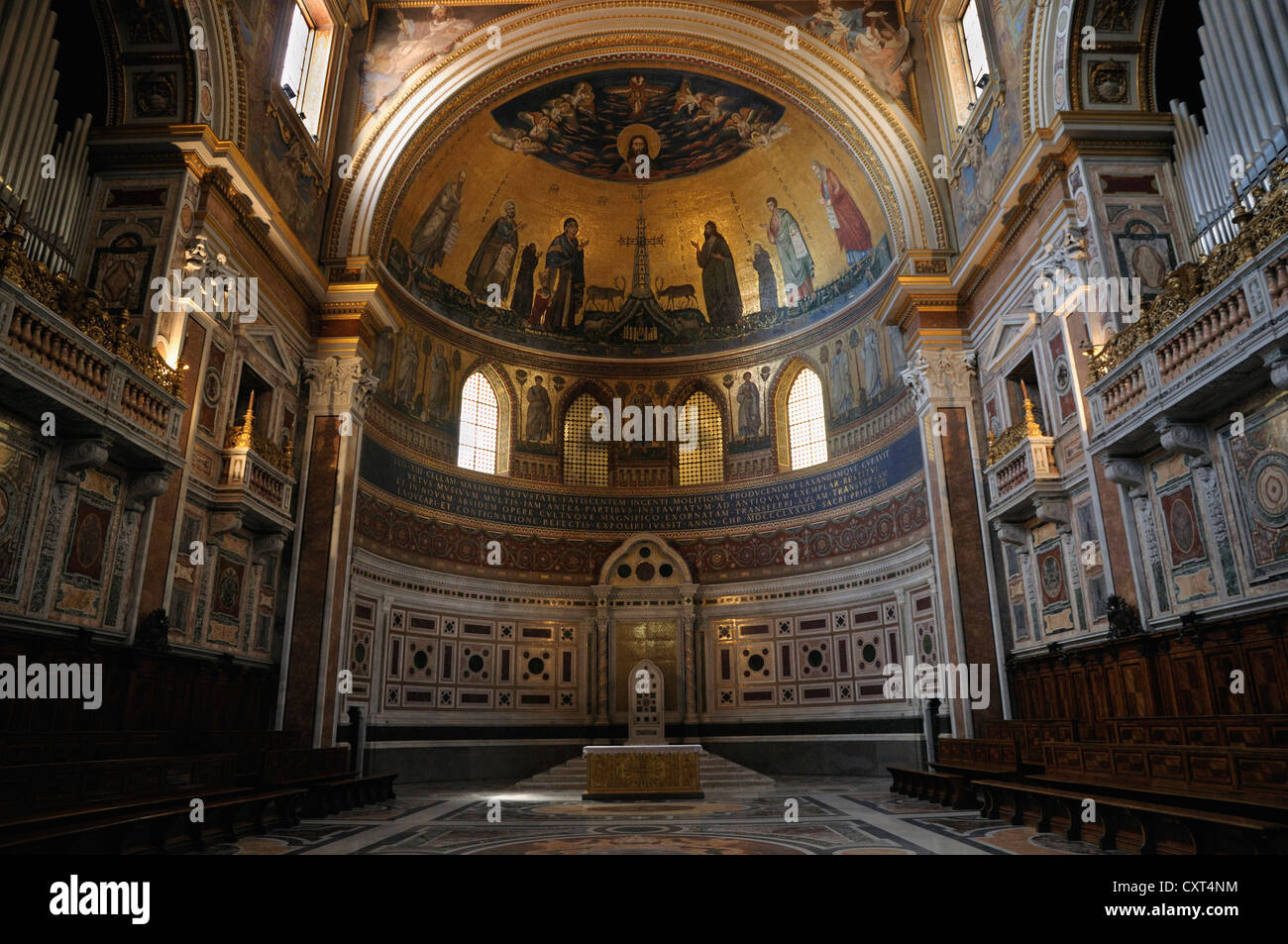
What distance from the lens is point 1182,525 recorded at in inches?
462

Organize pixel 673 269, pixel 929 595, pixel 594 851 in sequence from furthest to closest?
pixel 673 269 → pixel 929 595 → pixel 594 851

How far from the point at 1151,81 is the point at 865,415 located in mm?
10085

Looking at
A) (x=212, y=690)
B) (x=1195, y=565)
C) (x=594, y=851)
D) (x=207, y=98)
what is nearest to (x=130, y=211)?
(x=207, y=98)

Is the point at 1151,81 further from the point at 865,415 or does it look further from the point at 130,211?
the point at 130,211

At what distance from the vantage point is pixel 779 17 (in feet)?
71.7

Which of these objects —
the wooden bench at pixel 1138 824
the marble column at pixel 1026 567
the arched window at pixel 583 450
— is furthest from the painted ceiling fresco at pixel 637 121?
the wooden bench at pixel 1138 824

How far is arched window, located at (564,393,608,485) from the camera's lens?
1030 inches

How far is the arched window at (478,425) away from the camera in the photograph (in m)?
24.5

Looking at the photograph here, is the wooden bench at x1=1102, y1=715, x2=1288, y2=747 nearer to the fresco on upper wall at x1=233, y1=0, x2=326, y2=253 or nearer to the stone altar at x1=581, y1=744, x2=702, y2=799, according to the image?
the stone altar at x1=581, y1=744, x2=702, y2=799

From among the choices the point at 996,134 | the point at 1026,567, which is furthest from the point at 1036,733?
the point at 996,134

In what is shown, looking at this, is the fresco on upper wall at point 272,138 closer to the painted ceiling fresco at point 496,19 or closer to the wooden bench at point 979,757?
the painted ceiling fresco at point 496,19

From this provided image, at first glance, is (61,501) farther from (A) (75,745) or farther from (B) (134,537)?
(A) (75,745)

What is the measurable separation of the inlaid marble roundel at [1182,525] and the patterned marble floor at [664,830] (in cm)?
462

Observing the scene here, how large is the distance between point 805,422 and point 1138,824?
17132 mm
